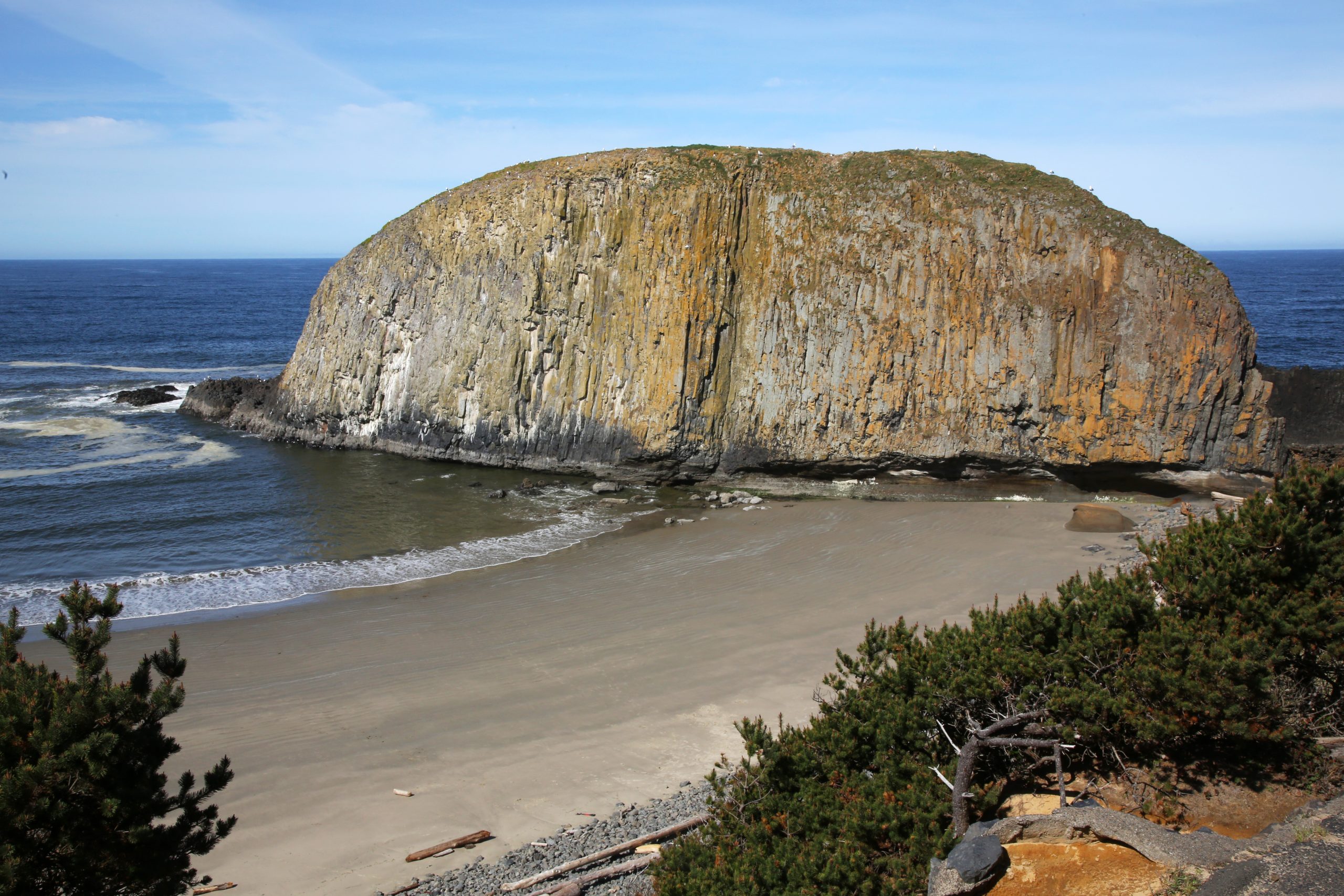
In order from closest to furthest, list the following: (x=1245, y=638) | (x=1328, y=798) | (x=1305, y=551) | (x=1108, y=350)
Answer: (x=1328, y=798)
(x=1245, y=638)
(x=1305, y=551)
(x=1108, y=350)

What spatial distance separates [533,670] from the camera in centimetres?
1418

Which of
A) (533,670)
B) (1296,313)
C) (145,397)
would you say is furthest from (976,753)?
(1296,313)

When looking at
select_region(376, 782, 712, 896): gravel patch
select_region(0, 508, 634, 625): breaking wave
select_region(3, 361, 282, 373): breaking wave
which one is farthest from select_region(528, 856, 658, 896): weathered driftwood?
select_region(3, 361, 282, 373): breaking wave

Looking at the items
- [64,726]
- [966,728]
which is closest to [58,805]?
[64,726]

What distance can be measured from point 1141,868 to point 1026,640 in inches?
107

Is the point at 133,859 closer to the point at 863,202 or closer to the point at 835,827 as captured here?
the point at 835,827

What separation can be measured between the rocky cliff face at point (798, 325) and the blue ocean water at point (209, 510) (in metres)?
3.45

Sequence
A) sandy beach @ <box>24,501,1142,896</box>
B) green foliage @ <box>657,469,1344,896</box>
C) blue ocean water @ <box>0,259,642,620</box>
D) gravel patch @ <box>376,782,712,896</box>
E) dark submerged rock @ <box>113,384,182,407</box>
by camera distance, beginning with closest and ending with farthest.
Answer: green foliage @ <box>657,469,1344,896</box> → gravel patch @ <box>376,782,712,896</box> → sandy beach @ <box>24,501,1142,896</box> → blue ocean water @ <box>0,259,642,620</box> → dark submerged rock @ <box>113,384,182,407</box>

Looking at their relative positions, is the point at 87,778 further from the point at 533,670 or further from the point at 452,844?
the point at 533,670

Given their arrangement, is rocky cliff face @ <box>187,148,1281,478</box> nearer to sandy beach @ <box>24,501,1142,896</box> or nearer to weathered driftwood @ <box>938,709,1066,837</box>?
sandy beach @ <box>24,501,1142,896</box>

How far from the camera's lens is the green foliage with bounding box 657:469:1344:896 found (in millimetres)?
6551

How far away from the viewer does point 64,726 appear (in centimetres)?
557

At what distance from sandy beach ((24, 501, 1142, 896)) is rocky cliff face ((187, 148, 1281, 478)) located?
392 centimetres

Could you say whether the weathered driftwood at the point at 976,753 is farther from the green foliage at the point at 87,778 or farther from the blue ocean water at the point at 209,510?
the blue ocean water at the point at 209,510
